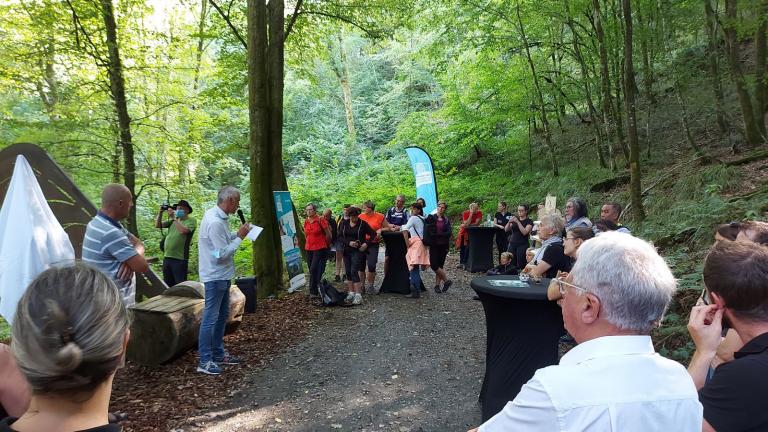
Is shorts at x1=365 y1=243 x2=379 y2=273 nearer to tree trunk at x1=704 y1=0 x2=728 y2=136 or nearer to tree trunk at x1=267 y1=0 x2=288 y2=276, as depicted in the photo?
tree trunk at x1=267 y1=0 x2=288 y2=276

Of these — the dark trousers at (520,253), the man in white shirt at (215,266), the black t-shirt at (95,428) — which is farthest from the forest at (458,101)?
the black t-shirt at (95,428)

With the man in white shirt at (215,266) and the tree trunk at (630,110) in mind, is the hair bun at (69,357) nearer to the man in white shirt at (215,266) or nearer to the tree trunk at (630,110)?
the man in white shirt at (215,266)

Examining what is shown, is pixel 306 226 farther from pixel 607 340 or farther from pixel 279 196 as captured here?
pixel 607 340

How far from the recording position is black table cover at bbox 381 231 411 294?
8641 millimetres

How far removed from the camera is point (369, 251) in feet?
27.7

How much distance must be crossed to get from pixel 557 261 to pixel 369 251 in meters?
4.65

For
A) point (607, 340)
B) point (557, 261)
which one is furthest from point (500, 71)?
point (607, 340)

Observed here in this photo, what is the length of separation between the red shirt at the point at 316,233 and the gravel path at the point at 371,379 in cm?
144

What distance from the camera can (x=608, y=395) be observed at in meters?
1.12

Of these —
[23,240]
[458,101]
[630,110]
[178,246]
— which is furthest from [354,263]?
[458,101]

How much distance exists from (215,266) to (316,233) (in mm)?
3592

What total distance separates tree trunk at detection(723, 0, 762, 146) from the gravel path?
324 inches

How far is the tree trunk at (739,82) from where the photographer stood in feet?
31.8

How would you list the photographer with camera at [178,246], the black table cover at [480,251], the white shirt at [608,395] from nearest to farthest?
the white shirt at [608,395] → the photographer with camera at [178,246] → the black table cover at [480,251]
